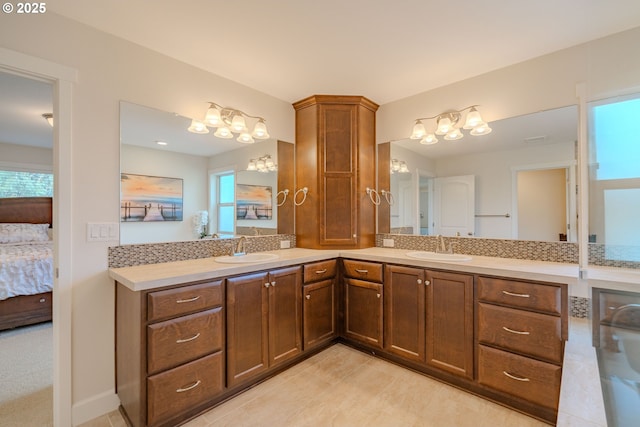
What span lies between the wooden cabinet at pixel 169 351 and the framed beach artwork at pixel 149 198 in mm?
519

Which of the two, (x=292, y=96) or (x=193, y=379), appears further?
(x=292, y=96)

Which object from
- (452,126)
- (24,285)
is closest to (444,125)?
(452,126)

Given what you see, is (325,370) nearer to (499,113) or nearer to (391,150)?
(391,150)

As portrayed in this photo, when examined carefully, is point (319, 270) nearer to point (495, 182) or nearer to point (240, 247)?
point (240, 247)

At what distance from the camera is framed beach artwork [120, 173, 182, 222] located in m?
1.88

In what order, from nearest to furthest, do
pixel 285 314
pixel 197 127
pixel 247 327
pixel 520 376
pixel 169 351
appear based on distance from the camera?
pixel 169 351, pixel 520 376, pixel 247 327, pixel 285 314, pixel 197 127

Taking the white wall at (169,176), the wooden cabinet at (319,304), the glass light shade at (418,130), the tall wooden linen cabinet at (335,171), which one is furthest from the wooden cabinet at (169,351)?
the glass light shade at (418,130)

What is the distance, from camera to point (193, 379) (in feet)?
Result: 5.24

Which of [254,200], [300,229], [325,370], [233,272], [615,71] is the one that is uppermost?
[615,71]

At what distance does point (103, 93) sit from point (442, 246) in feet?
9.30

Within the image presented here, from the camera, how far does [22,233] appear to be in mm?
3926

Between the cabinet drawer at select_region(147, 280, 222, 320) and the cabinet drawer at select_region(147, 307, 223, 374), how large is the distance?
4 centimetres

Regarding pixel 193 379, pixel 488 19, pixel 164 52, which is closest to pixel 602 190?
pixel 488 19

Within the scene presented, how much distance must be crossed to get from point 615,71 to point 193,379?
3.36 metres
